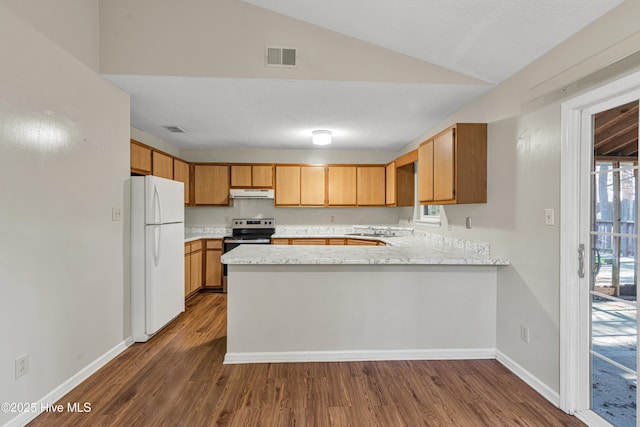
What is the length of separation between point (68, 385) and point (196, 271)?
2542 millimetres

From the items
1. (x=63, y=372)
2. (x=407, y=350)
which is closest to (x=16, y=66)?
(x=63, y=372)

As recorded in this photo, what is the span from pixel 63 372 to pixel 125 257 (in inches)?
39.2

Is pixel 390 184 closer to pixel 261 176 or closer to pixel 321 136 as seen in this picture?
pixel 321 136

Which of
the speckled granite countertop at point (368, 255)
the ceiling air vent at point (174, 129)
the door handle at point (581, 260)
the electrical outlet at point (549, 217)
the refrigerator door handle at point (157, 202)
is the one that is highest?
the ceiling air vent at point (174, 129)

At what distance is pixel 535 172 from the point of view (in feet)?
7.48

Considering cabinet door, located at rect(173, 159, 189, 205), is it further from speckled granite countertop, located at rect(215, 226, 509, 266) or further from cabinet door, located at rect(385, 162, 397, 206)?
cabinet door, located at rect(385, 162, 397, 206)

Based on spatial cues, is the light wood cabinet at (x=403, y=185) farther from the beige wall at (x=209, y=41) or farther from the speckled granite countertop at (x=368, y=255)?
the beige wall at (x=209, y=41)

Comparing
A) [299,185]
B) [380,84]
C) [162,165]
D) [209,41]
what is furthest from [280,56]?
[299,185]

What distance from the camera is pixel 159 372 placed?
2.52 meters

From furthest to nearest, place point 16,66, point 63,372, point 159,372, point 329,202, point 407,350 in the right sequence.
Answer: point 329,202 < point 407,350 < point 159,372 < point 63,372 < point 16,66

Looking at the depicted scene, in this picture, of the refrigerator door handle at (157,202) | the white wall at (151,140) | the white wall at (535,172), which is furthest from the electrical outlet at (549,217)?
the white wall at (151,140)

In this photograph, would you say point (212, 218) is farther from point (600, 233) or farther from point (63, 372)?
point (600, 233)

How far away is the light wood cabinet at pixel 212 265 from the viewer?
4.94m

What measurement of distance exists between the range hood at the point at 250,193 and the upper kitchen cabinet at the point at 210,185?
0.15m
